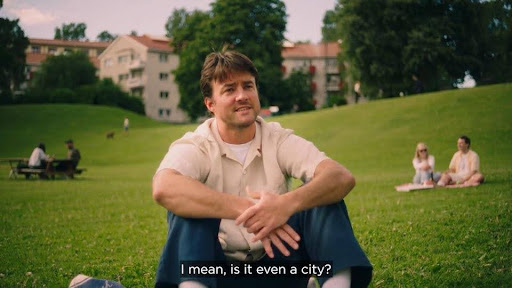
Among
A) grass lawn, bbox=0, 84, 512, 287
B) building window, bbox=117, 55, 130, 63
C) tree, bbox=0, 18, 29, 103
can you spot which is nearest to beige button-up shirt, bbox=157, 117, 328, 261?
grass lawn, bbox=0, 84, 512, 287

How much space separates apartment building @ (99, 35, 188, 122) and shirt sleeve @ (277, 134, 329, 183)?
330ft

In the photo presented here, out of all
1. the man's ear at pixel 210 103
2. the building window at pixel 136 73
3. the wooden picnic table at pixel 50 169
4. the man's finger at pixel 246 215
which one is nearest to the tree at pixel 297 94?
the building window at pixel 136 73

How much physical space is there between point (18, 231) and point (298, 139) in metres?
7.48

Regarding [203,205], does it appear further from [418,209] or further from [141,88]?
[141,88]

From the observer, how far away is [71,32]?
97.3 meters

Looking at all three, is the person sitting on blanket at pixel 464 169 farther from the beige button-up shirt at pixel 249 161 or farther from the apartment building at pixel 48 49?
the apartment building at pixel 48 49

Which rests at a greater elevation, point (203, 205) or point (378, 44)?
point (378, 44)

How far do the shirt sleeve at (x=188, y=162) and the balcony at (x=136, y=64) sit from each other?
10299 centimetres

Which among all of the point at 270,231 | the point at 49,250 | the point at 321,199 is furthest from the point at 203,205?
the point at 49,250

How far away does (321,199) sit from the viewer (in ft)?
13.2

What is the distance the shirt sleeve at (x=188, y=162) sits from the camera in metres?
4.32

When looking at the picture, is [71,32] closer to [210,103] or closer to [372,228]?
[372,228]

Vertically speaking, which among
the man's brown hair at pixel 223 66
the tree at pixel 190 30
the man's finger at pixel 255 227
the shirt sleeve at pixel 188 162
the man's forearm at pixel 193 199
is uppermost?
the tree at pixel 190 30

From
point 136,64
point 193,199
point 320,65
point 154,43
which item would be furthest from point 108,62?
point 193,199
